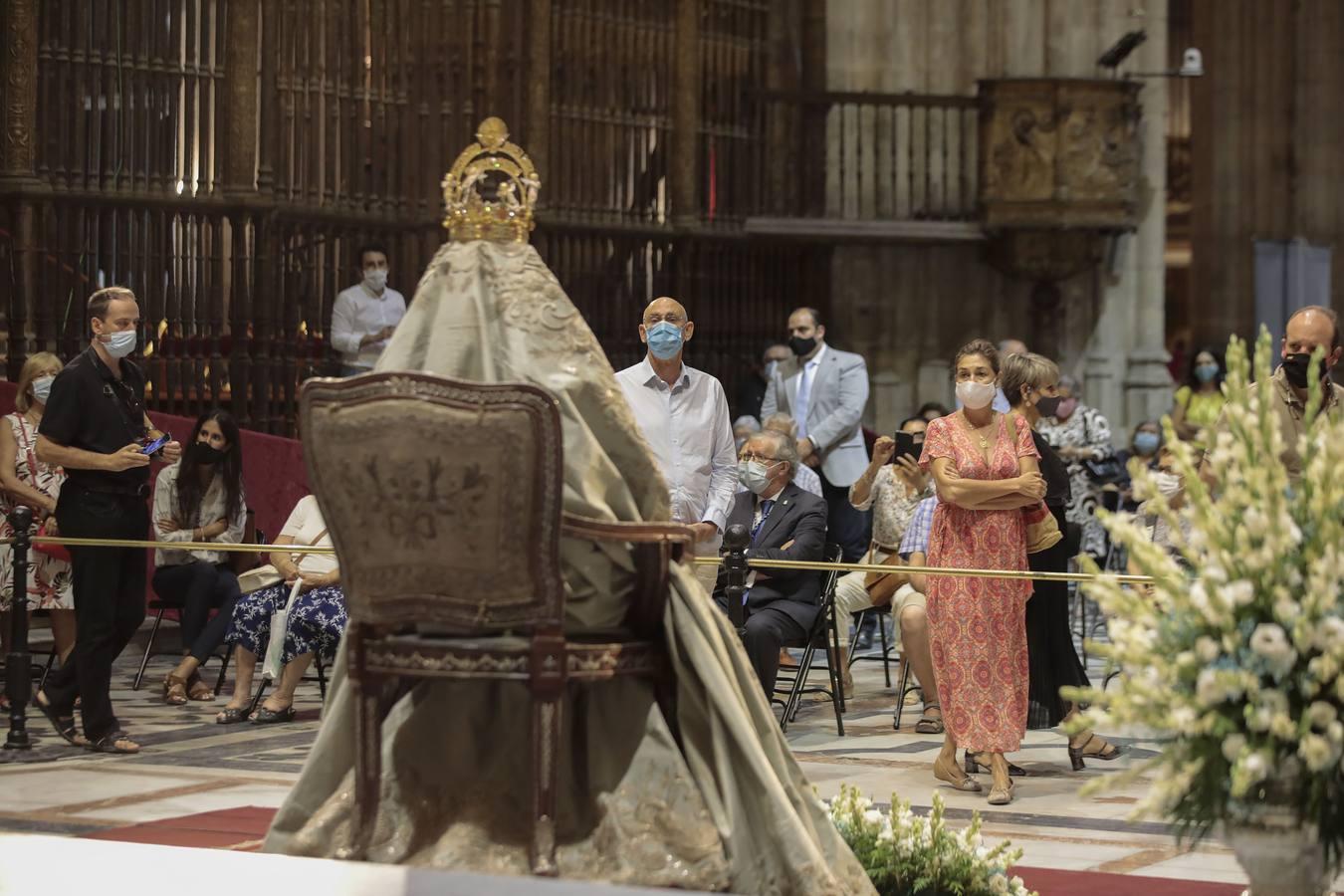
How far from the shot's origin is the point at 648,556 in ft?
15.0

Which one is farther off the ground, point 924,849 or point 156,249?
point 156,249

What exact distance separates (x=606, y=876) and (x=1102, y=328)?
12034 millimetres

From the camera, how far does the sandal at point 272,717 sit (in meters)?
8.86

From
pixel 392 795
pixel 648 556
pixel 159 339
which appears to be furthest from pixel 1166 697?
pixel 159 339

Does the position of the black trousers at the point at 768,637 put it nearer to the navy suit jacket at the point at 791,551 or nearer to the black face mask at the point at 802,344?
the navy suit jacket at the point at 791,551

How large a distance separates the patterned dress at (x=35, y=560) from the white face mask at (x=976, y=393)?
3.98m

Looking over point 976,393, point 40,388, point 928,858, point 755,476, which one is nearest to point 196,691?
point 40,388

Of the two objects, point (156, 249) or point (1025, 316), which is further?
point (1025, 316)

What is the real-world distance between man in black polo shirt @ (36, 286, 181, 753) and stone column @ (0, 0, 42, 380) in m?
4.00

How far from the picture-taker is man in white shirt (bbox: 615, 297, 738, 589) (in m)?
7.38

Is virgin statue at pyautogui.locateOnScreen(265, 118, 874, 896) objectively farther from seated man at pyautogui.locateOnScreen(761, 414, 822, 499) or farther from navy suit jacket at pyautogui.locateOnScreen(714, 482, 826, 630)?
seated man at pyautogui.locateOnScreen(761, 414, 822, 499)

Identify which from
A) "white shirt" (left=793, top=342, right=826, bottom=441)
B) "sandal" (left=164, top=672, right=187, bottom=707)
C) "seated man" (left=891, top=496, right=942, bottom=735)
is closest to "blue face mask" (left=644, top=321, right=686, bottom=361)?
"seated man" (left=891, top=496, right=942, bottom=735)

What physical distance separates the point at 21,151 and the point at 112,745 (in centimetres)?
498

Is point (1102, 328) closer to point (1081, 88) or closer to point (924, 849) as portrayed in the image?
point (1081, 88)
